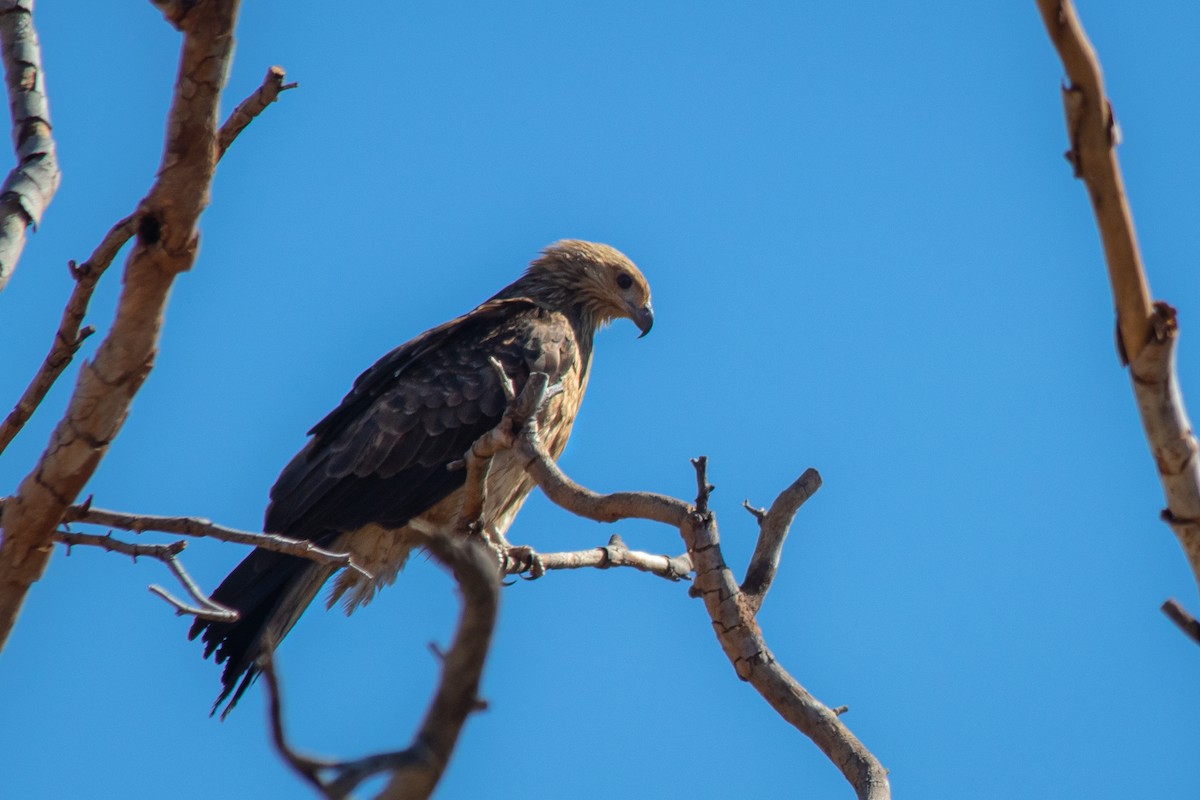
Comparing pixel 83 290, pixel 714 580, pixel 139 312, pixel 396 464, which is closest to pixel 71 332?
pixel 83 290

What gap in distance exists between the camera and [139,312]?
325 cm

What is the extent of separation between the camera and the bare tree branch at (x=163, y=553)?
3.56 metres

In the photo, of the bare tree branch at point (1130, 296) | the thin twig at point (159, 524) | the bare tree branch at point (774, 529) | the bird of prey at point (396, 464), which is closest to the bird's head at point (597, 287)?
the bird of prey at point (396, 464)

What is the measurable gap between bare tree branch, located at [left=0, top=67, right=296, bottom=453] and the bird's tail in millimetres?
2824

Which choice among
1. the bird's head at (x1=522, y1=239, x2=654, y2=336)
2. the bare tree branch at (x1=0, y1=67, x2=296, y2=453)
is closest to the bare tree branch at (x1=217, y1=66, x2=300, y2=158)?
the bare tree branch at (x1=0, y1=67, x2=296, y2=453)

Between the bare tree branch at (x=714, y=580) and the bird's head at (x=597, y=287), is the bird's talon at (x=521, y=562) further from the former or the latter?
the bird's head at (x=597, y=287)

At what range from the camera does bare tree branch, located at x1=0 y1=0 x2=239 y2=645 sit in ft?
9.90

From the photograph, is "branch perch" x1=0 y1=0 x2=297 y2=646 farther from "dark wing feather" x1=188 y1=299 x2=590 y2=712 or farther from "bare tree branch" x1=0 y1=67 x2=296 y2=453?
"dark wing feather" x1=188 y1=299 x2=590 y2=712

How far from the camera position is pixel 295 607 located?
22.3 feet

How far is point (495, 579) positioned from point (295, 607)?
5.04 meters

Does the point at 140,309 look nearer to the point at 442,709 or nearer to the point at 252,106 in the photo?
the point at 252,106

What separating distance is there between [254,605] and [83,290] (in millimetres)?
3198

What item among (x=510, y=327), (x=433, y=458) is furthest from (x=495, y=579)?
(x=510, y=327)

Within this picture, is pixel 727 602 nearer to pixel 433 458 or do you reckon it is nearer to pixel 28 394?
pixel 28 394
